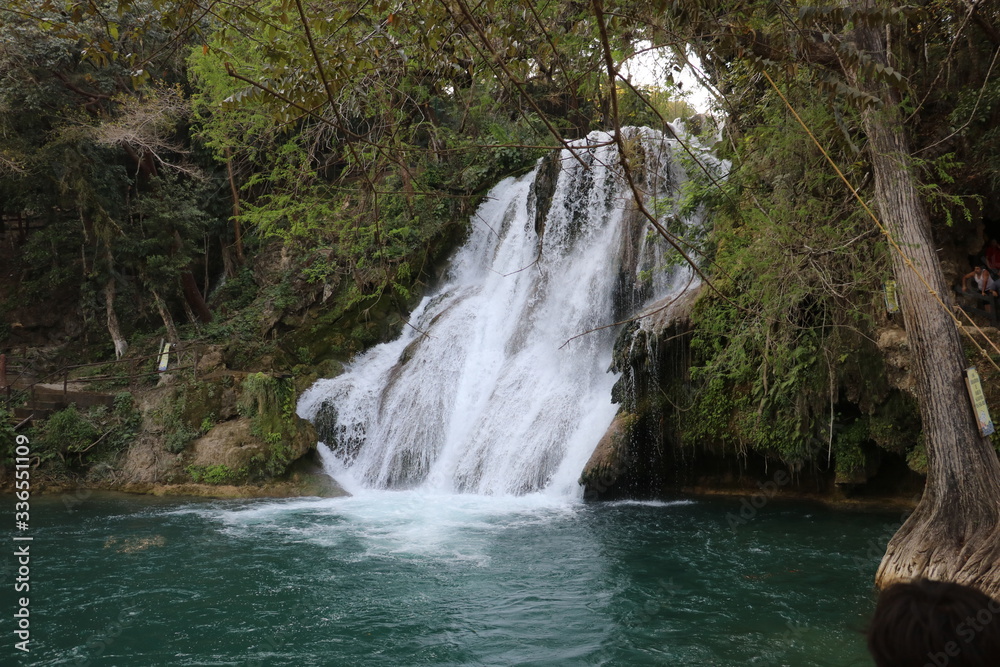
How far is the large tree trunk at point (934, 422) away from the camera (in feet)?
19.3

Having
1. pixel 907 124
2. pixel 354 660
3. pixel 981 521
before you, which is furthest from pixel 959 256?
pixel 354 660

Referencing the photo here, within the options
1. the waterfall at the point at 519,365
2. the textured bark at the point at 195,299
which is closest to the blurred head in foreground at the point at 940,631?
the waterfall at the point at 519,365

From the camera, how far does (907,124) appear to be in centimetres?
802

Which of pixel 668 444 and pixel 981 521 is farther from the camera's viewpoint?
pixel 668 444

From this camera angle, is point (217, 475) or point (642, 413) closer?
point (642, 413)

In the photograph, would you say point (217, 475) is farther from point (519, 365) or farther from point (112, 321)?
point (112, 321)

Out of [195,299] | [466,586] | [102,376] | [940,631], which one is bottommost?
[466,586]

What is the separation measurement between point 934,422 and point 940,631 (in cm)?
540

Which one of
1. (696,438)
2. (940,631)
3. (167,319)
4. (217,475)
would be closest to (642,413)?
(696,438)

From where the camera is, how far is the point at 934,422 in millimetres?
6223

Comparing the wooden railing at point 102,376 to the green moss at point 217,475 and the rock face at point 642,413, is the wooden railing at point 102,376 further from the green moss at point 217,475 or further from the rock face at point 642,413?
the rock face at point 642,413

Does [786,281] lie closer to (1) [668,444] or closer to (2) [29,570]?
(1) [668,444]

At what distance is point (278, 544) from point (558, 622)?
14.4 feet

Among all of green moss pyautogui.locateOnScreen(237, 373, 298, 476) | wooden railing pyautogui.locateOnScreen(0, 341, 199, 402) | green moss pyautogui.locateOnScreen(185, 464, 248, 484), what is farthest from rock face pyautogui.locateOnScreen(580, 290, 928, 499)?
wooden railing pyautogui.locateOnScreen(0, 341, 199, 402)
